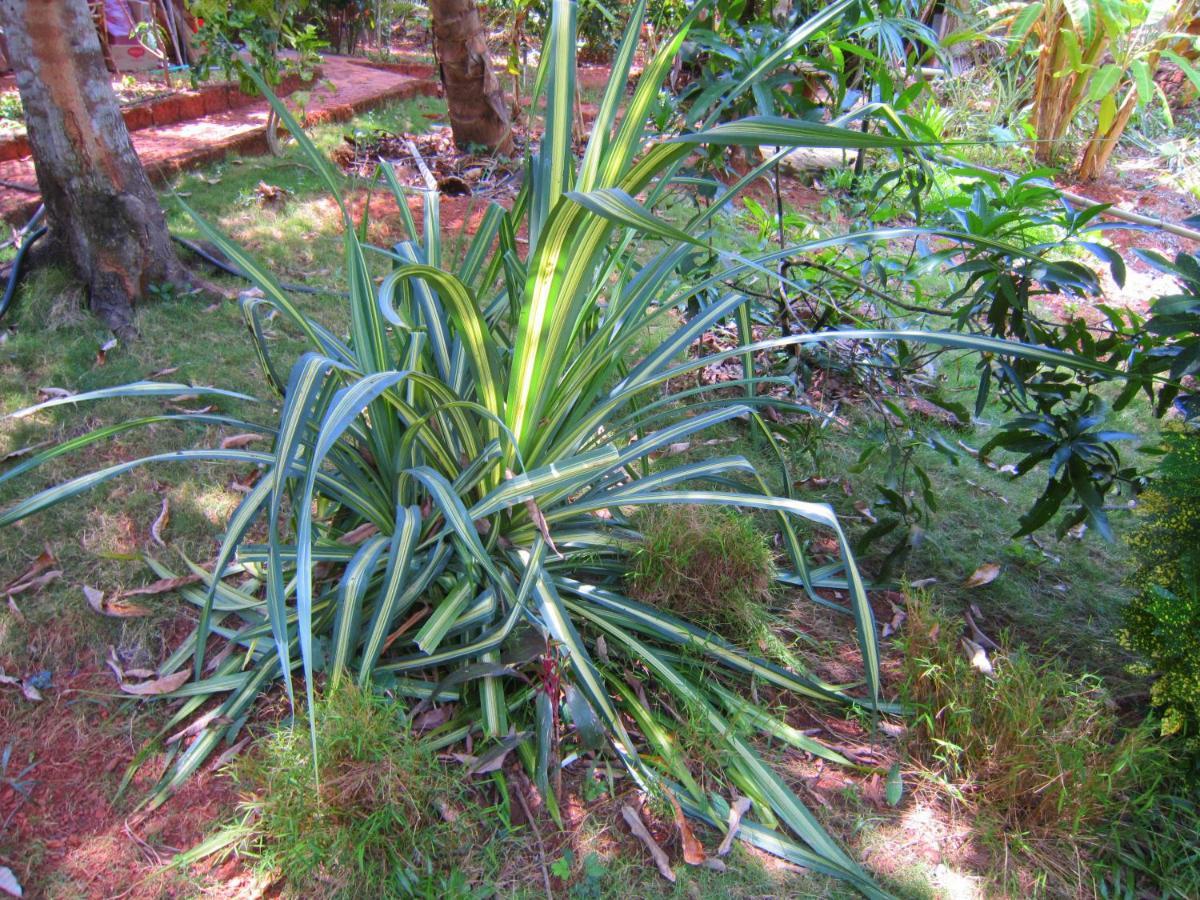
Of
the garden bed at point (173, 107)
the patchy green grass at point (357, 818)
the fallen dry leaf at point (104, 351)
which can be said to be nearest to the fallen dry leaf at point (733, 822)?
the patchy green grass at point (357, 818)

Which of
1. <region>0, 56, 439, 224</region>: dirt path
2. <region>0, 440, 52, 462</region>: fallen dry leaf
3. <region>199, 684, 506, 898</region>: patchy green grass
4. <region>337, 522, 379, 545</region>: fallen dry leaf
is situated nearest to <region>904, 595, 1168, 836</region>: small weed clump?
<region>199, 684, 506, 898</region>: patchy green grass

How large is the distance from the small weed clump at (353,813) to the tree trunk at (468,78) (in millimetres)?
3944

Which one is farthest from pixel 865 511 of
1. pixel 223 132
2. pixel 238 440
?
pixel 223 132

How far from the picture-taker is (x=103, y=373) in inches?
109

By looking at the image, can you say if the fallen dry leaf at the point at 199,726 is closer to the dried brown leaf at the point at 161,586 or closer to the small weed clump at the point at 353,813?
the small weed clump at the point at 353,813

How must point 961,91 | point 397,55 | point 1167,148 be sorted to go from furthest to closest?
point 397,55 < point 961,91 < point 1167,148

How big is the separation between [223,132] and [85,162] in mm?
2682

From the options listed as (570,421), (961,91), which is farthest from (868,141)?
(961,91)

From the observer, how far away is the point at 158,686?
175 cm

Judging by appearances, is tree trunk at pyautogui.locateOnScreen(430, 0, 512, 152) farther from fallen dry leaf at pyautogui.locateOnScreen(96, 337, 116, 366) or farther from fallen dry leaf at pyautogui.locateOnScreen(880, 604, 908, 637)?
fallen dry leaf at pyautogui.locateOnScreen(880, 604, 908, 637)

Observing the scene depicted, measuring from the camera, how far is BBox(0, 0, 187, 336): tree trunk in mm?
2795

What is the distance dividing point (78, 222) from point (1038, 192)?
3.07 m

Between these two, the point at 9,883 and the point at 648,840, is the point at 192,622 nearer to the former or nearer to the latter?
the point at 9,883

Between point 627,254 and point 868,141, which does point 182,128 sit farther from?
point 868,141
